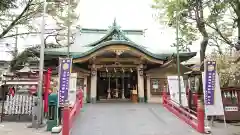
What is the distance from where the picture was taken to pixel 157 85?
734 inches

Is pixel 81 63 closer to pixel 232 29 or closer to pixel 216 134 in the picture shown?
pixel 232 29

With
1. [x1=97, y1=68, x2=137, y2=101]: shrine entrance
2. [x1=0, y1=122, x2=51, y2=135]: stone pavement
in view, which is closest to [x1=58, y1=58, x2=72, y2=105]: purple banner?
[x1=0, y1=122, x2=51, y2=135]: stone pavement

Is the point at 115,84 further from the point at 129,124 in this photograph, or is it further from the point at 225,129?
the point at 225,129

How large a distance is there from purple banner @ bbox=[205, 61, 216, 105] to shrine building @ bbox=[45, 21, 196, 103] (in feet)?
25.2

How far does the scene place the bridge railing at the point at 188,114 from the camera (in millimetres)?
8797

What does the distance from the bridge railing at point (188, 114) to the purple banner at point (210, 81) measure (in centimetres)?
50

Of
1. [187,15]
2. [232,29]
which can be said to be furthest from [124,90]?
[232,29]

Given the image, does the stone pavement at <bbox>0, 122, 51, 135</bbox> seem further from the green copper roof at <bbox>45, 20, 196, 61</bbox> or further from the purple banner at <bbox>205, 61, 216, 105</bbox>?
the green copper roof at <bbox>45, 20, 196, 61</bbox>

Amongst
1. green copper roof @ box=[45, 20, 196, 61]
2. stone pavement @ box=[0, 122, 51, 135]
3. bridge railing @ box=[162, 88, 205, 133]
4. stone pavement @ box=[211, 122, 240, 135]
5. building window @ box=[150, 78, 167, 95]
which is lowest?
stone pavement @ box=[211, 122, 240, 135]

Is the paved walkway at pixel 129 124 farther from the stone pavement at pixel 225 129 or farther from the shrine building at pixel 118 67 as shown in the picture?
the shrine building at pixel 118 67

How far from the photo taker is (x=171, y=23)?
15.3 m

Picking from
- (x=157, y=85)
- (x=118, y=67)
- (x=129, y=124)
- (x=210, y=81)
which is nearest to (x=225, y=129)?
(x=210, y=81)

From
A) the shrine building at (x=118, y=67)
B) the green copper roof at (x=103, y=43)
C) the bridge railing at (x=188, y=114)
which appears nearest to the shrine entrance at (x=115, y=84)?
the shrine building at (x=118, y=67)

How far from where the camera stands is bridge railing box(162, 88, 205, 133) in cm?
880
